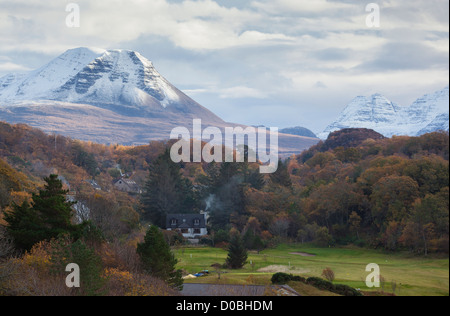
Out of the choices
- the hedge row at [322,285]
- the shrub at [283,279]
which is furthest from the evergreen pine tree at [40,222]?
the hedge row at [322,285]

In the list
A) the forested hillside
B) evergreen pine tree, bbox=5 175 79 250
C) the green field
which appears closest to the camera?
evergreen pine tree, bbox=5 175 79 250

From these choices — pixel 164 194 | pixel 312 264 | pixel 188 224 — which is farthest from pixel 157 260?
pixel 164 194

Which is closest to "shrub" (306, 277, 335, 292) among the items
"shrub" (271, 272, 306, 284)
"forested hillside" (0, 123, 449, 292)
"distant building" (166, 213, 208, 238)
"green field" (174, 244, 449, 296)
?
"shrub" (271, 272, 306, 284)

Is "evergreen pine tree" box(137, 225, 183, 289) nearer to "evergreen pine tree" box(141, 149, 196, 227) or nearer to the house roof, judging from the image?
the house roof

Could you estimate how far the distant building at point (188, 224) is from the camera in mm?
65938

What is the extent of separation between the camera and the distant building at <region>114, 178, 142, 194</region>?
92.1 metres

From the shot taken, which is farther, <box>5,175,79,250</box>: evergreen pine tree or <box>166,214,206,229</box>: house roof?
<box>166,214,206,229</box>: house roof

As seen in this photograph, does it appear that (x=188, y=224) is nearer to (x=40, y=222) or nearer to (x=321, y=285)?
(x=40, y=222)

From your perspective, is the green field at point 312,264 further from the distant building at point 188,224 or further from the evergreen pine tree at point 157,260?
the distant building at point 188,224

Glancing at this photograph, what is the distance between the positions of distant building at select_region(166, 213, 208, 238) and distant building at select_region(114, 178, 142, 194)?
26.6 metres

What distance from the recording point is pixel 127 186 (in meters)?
93.5

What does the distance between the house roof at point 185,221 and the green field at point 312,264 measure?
10.1 meters
